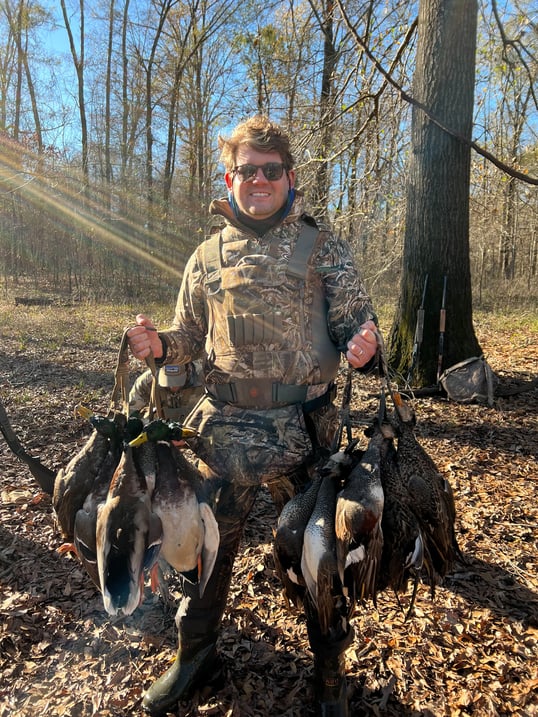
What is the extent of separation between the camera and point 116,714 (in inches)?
100

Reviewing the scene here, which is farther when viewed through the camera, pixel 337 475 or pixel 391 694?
pixel 391 694

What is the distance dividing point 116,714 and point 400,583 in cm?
168

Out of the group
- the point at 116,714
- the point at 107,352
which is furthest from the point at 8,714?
the point at 107,352

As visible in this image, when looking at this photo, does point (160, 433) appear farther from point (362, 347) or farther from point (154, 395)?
point (362, 347)

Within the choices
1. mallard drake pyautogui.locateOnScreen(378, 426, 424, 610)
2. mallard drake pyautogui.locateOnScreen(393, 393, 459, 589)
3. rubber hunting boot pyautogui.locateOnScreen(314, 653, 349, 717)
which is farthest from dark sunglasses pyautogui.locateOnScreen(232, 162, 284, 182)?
rubber hunting boot pyautogui.locateOnScreen(314, 653, 349, 717)

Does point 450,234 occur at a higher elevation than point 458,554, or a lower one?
higher

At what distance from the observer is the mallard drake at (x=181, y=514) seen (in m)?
1.93

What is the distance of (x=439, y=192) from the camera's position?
668 cm

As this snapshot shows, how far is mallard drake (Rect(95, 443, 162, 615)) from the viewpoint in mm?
1824

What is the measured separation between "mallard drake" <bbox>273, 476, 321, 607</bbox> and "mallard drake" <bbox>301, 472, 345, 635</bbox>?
4 centimetres

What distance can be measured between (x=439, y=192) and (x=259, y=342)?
525 centimetres

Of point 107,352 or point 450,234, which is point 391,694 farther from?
point 107,352

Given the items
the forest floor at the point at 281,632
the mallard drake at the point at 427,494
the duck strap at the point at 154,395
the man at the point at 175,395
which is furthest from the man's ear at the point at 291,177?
the man at the point at 175,395

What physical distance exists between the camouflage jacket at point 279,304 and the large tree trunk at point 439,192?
15.4ft
